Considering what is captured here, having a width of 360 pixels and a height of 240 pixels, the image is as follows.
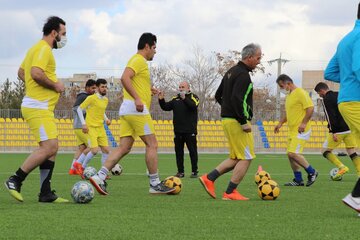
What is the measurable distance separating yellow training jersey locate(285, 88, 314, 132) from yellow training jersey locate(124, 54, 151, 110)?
3398mm

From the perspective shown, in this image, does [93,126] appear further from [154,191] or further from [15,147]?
[15,147]

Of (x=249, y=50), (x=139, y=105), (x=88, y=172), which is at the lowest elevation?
(x=88, y=172)

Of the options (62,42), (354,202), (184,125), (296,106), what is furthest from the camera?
(184,125)

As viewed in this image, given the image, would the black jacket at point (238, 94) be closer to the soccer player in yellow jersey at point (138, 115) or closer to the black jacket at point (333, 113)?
the soccer player in yellow jersey at point (138, 115)

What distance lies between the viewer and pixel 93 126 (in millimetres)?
15141

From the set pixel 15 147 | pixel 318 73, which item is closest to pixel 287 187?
pixel 15 147

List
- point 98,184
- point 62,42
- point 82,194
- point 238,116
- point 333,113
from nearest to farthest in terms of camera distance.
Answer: point 82,194 → point 62,42 → point 238,116 → point 98,184 → point 333,113

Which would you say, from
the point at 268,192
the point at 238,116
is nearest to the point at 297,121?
the point at 268,192

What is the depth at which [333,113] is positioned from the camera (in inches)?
550

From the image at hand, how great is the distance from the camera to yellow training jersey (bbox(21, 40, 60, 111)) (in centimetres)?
880

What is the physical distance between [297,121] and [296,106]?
279 millimetres

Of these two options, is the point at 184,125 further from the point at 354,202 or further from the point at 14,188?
the point at 354,202

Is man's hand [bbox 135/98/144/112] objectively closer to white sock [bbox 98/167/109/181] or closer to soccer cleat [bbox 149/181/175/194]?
white sock [bbox 98/167/109/181]

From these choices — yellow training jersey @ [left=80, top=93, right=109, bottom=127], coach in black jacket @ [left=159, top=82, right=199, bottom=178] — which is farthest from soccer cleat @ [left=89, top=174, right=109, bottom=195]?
coach in black jacket @ [left=159, top=82, right=199, bottom=178]
